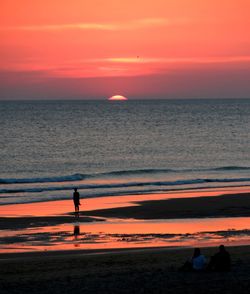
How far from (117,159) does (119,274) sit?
58901 millimetres

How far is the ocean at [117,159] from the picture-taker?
50.7 m

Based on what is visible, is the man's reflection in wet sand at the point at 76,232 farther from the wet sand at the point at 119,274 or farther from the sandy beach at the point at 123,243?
the wet sand at the point at 119,274

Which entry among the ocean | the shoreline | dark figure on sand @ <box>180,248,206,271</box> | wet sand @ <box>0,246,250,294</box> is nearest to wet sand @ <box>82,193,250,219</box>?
the shoreline

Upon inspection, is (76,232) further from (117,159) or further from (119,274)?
(117,159)

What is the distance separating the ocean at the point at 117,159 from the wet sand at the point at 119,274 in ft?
62.2

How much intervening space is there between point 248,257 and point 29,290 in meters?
7.75

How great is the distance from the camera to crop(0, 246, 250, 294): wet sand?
16812 mm

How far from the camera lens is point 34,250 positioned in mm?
24344

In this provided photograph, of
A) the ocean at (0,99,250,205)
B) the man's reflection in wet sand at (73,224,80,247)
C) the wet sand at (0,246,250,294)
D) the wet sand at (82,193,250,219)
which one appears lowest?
the wet sand at (0,246,250,294)

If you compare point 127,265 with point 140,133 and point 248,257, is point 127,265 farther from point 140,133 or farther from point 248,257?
point 140,133

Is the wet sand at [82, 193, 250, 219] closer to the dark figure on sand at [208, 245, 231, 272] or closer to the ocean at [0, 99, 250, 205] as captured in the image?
the ocean at [0, 99, 250, 205]

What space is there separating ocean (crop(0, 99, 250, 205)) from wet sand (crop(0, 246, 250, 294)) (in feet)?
62.2

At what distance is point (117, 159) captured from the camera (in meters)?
77.8

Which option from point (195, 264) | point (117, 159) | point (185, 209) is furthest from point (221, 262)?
point (117, 159)
